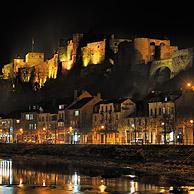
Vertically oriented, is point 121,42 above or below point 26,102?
above

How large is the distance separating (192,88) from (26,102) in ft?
152

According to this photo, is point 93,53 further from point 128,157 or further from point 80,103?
point 128,157

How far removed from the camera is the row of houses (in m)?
56.9

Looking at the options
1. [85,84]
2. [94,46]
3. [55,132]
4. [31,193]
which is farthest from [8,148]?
[31,193]

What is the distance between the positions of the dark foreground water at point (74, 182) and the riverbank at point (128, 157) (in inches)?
87.0

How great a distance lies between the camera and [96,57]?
303 ft

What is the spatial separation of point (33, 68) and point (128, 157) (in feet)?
198

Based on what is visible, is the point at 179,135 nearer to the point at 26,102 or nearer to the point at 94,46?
the point at 94,46

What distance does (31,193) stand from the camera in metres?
31.7

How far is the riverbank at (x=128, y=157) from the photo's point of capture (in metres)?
41.2

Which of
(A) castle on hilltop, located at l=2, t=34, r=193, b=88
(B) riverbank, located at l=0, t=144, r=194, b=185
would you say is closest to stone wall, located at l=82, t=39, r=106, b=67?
(A) castle on hilltop, located at l=2, t=34, r=193, b=88

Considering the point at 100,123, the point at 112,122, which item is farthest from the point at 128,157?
the point at 100,123

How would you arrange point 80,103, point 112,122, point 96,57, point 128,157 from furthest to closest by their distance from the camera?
point 96,57 → point 80,103 → point 112,122 → point 128,157

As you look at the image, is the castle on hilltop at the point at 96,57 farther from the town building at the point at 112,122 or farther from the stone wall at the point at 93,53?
the town building at the point at 112,122
